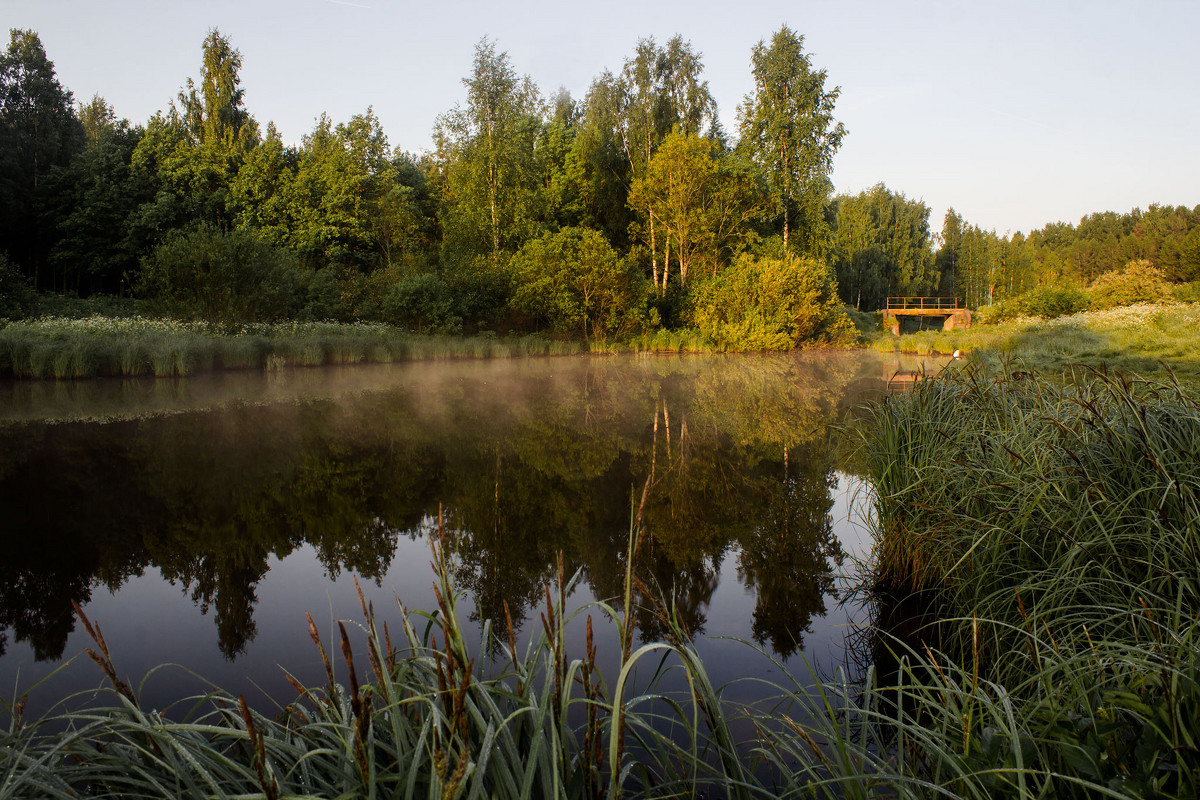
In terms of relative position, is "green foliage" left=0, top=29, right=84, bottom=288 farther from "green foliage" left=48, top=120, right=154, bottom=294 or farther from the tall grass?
the tall grass

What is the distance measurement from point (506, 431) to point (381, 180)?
28.9 metres

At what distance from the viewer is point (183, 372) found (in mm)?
14594

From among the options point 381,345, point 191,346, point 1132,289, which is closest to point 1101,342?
point 1132,289

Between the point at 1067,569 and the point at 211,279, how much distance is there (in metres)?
19.9

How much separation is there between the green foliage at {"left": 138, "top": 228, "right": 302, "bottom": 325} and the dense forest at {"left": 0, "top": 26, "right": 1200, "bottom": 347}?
264 millimetres

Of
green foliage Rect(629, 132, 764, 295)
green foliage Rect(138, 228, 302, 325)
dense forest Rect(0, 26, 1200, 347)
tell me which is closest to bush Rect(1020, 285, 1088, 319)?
dense forest Rect(0, 26, 1200, 347)

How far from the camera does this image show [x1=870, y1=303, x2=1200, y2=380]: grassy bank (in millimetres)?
13203

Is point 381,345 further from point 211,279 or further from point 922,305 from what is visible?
point 922,305

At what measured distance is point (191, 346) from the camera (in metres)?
14.8

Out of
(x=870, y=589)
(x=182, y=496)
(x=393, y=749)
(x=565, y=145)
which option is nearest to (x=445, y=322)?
(x=565, y=145)

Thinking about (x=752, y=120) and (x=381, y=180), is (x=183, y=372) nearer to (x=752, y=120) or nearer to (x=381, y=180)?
(x=381, y=180)

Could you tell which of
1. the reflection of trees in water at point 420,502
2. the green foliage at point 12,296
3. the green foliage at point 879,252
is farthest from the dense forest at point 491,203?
the green foliage at point 879,252

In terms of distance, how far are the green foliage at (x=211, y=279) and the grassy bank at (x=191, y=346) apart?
0.69 m

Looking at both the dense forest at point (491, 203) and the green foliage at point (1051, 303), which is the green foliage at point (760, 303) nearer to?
the dense forest at point (491, 203)
